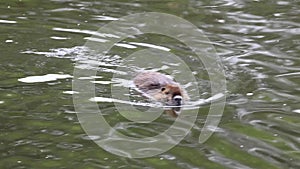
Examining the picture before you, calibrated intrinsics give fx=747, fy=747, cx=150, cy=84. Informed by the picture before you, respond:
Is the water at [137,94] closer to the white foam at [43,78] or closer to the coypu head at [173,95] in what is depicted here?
the white foam at [43,78]

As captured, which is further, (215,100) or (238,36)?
(238,36)

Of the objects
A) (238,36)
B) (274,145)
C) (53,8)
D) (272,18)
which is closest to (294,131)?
(274,145)

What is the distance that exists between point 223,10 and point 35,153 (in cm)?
615

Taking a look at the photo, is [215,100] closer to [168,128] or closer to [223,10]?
[168,128]

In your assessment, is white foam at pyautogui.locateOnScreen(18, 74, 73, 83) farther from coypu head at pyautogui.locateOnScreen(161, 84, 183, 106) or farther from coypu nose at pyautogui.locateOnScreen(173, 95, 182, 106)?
coypu nose at pyautogui.locateOnScreen(173, 95, 182, 106)

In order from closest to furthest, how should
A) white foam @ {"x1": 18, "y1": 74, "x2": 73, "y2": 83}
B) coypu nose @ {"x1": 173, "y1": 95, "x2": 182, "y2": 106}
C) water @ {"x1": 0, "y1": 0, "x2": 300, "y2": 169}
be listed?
water @ {"x1": 0, "y1": 0, "x2": 300, "y2": 169} → coypu nose @ {"x1": 173, "y1": 95, "x2": 182, "y2": 106} → white foam @ {"x1": 18, "y1": 74, "x2": 73, "y2": 83}

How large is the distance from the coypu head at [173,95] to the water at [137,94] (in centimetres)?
34

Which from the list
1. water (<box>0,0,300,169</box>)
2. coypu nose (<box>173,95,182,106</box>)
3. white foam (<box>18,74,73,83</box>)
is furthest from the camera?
white foam (<box>18,74,73,83</box>)

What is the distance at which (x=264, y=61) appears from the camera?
31.9ft

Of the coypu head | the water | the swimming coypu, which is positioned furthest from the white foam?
the coypu head

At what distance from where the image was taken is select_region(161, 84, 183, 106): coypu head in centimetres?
823

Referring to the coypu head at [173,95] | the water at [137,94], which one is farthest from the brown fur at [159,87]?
the water at [137,94]

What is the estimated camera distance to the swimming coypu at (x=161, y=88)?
8.27 m

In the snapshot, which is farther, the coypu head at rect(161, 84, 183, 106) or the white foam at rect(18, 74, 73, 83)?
the white foam at rect(18, 74, 73, 83)
